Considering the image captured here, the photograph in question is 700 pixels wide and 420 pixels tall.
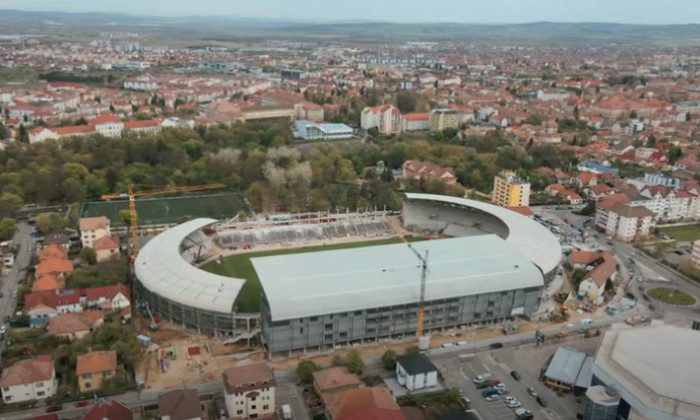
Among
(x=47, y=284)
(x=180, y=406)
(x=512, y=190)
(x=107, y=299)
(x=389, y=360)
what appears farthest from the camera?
(x=512, y=190)

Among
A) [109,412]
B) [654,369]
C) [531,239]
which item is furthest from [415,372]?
[531,239]

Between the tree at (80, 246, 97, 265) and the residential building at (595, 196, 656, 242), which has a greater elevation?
the residential building at (595, 196, 656, 242)

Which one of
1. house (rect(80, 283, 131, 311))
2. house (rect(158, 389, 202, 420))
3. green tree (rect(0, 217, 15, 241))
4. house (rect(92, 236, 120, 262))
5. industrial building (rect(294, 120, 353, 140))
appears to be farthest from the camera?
industrial building (rect(294, 120, 353, 140))

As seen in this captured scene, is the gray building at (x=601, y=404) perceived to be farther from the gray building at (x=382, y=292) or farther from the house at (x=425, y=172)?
the house at (x=425, y=172)

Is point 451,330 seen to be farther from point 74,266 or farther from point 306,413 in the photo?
point 74,266

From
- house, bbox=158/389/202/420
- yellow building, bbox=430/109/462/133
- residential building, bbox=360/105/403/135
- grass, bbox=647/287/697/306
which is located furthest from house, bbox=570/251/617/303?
residential building, bbox=360/105/403/135

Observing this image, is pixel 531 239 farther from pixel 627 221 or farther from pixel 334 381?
pixel 334 381

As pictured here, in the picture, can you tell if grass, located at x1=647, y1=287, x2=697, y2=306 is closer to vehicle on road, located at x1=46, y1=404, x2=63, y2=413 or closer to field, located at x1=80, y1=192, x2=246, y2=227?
field, located at x1=80, y1=192, x2=246, y2=227
